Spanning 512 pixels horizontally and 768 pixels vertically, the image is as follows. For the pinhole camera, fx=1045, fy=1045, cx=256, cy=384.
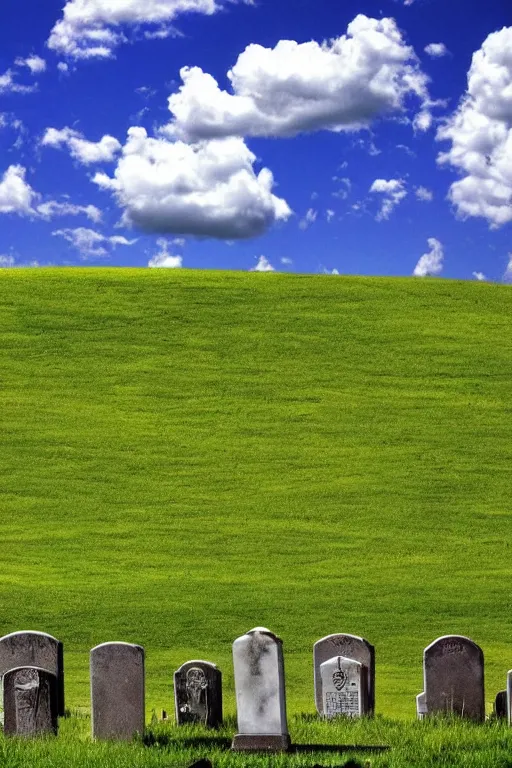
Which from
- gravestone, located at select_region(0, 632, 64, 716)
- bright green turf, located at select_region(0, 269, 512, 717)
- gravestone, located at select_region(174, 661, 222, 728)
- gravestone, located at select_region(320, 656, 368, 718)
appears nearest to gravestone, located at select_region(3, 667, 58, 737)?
gravestone, located at select_region(174, 661, 222, 728)

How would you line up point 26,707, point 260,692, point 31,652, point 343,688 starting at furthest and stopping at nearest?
point 31,652 → point 343,688 → point 26,707 → point 260,692

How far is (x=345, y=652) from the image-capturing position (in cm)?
1309

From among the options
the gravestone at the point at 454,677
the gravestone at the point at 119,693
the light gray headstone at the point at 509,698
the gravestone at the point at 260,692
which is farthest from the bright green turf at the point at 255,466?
the gravestone at the point at 260,692

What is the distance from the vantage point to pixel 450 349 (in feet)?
127

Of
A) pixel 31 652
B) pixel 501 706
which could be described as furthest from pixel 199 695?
pixel 501 706

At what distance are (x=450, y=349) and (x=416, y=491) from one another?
11.7 m

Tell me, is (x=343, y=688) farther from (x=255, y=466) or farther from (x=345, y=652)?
(x=255, y=466)

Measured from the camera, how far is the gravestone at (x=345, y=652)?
42.1 ft

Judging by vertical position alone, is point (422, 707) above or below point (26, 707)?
below

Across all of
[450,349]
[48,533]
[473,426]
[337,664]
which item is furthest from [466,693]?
[450,349]

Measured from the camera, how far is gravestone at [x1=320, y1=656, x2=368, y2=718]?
41.2 ft

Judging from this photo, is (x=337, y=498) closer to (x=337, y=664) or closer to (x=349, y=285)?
(x=337, y=664)

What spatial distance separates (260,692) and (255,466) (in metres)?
19.1

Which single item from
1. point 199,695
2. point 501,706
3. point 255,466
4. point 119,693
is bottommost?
point 501,706
